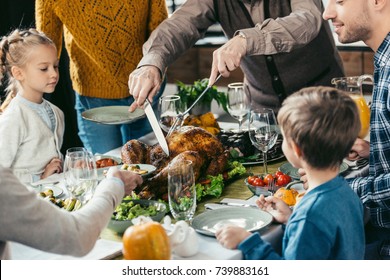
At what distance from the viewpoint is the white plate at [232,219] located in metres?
2.01

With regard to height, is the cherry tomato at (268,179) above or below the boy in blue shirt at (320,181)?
below

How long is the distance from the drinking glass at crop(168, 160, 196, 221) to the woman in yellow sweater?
1396 millimetres

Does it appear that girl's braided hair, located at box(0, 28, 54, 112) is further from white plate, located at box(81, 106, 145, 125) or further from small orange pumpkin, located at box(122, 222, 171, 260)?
small orange pumpkin, located at box(122, 222, 171, 260)

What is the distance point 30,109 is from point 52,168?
0.29 metres

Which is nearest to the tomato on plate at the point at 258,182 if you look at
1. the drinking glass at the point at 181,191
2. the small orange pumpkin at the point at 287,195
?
the small orange pumpkin at the point at 287,195

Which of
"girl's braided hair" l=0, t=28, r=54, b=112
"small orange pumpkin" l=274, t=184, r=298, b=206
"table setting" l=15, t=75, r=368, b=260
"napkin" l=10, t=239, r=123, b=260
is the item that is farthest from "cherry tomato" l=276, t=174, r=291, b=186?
"girl's braided hair" l=0, t=28, r=54, b=112

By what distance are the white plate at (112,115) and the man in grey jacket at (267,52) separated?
211mm

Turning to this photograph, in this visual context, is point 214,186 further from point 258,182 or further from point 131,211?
point 131,211

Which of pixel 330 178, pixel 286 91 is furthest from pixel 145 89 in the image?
pixel 330 178

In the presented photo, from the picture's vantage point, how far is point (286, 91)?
10.1 feet

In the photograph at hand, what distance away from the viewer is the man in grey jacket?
105 inches

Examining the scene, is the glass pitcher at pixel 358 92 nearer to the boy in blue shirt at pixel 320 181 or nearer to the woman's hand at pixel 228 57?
the woman's hand at pixel 228 57

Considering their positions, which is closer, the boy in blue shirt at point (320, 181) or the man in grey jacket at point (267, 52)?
the boy in blue shirt at point (320, 181)
